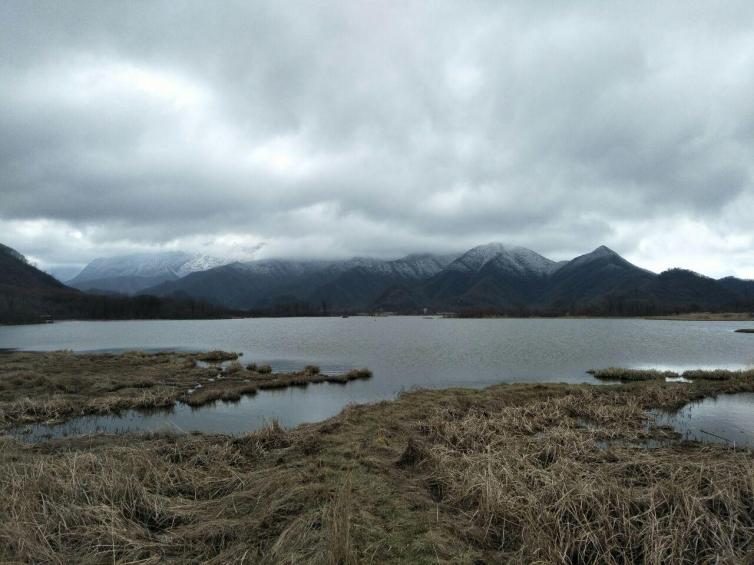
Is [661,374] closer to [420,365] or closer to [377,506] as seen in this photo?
[420,365]

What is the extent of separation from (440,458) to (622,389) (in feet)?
68.6

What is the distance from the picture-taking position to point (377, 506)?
906 cm

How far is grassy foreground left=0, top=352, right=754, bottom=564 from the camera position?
675 centimetres

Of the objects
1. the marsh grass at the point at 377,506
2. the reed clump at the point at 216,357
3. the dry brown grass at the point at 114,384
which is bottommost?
the reed clump at the point at 216,357

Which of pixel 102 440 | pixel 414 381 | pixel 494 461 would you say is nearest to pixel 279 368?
pixel 414 381

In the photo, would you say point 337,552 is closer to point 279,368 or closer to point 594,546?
point 594,546

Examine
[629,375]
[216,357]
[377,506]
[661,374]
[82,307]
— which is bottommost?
[216,357]

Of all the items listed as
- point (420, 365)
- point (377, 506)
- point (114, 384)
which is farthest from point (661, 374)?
point (114, 384)

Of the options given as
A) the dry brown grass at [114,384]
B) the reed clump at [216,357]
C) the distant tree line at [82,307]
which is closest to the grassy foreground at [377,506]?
the dry brown grass at [114,384]

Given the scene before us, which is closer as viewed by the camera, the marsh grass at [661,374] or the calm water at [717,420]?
the calm water at [717,420]

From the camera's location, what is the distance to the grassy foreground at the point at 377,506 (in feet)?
22.1

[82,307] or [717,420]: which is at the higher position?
[82,307]

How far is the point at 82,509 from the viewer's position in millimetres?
7637

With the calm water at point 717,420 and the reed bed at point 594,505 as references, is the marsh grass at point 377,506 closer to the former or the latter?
the reed bed at point 594,505
